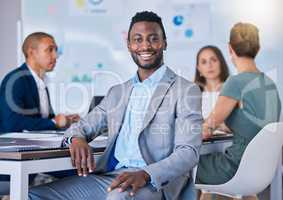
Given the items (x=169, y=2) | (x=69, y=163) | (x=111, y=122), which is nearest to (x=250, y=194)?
(x=111, y=122)

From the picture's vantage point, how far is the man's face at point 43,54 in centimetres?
344

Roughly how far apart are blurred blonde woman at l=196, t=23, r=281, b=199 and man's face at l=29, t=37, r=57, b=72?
1262mm

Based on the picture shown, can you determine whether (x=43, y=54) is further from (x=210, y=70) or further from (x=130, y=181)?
(x=130, y=181)

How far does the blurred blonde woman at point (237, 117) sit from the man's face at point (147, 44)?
689 mm

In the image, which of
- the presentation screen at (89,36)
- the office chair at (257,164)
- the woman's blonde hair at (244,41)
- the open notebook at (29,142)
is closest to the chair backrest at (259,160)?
the office chair at (257,164)

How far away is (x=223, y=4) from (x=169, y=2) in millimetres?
492

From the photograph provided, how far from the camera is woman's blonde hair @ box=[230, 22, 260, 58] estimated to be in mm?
3033

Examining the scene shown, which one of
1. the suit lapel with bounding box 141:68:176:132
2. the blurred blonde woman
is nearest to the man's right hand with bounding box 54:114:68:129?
the blurred blonde woman

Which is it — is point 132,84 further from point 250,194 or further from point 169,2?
point 169,2

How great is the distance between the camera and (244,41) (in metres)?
3.06

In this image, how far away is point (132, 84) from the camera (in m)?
2.16

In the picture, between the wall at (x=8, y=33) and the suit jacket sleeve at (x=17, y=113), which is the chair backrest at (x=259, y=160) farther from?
the wall at (x=8, y=33)

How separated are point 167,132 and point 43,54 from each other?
1.76 metres

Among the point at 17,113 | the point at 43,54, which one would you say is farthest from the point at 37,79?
the point at 17,113
